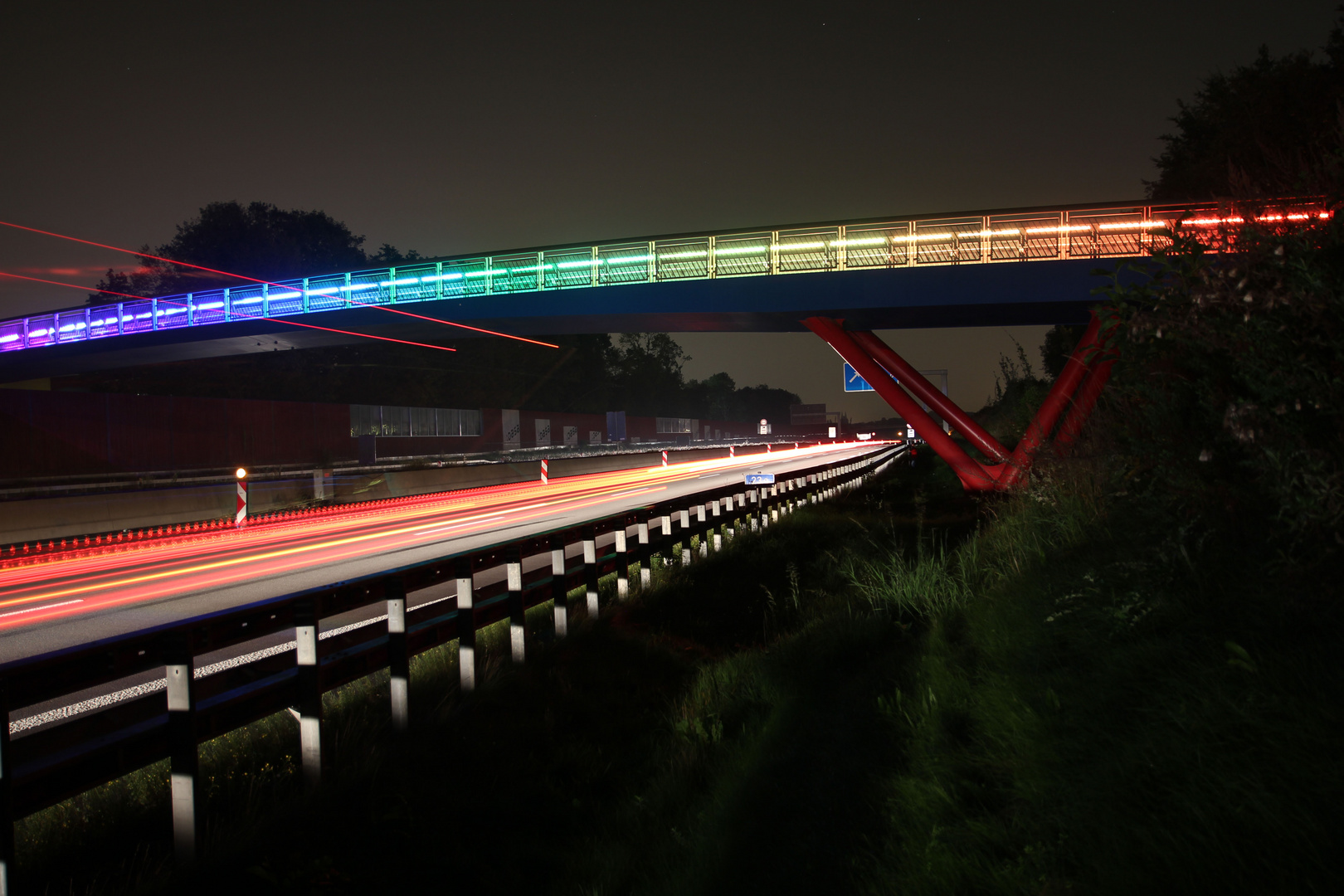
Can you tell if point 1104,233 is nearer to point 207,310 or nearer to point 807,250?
point 807,250

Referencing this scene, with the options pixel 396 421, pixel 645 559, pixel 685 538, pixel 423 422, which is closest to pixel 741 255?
pixel 685 538

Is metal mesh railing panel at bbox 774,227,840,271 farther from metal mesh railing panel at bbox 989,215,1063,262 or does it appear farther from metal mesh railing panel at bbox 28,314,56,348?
metal mesh railing panel at bbox 28,314,56,348

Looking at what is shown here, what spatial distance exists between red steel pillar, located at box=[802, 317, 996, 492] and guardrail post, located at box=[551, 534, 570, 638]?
1836cm

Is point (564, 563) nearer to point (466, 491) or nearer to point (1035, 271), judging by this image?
point (1035, 271)

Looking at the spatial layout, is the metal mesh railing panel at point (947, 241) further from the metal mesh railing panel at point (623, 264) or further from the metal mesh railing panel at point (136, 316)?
the metal mesh railing panel at point (136, 316)

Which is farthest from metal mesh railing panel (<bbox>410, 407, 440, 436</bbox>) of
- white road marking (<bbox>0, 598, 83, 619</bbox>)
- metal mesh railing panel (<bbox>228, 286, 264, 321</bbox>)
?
white road marking (<bbox>0, 598, 83, 619</bbox>)

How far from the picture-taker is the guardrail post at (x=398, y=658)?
5516mm

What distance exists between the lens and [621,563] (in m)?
10.1

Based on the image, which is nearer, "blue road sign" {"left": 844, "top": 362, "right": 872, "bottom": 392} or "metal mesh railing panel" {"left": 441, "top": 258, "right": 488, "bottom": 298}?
"metal mesh railing panel" {"left": 441, "top": 258, "right": 488, "bottom": 298}

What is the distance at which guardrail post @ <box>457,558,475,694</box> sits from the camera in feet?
20.6

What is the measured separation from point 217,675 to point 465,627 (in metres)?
2.21

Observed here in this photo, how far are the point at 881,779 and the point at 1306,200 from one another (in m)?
3.87

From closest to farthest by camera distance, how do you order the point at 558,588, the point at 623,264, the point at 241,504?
the point at 558,588, the point at 241,504, the point at 623,264

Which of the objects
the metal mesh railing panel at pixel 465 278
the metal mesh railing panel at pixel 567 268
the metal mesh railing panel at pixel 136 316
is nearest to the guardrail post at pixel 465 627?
the metal mesh railing panel at pixel 567 268
